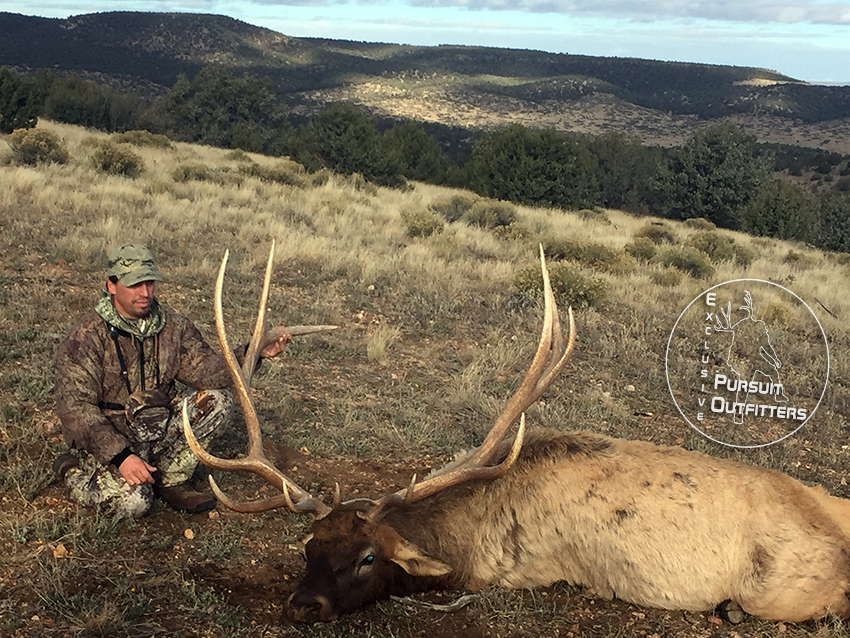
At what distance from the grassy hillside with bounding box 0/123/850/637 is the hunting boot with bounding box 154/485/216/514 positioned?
0.07 meters

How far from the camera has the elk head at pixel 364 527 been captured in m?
3.20

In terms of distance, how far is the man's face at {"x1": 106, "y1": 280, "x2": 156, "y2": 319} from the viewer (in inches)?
155

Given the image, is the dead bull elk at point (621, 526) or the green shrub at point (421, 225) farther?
the green shrub at point (421, 225)

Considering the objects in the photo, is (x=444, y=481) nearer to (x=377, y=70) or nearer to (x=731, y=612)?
(x=731, y=612)

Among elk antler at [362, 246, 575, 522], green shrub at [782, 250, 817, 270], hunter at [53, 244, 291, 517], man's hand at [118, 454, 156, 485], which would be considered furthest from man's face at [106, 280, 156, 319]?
green shrub at [782, 250, 817, 270]

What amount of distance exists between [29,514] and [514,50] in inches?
6158

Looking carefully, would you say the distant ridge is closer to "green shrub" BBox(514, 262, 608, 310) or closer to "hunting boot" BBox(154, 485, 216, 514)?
"green shrub" BBox(514, 262, 608, 310)

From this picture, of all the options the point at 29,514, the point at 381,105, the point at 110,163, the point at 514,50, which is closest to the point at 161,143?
the point at 110,163

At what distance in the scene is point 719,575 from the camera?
3.66 metres

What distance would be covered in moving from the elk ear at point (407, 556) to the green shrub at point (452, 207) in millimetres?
14934

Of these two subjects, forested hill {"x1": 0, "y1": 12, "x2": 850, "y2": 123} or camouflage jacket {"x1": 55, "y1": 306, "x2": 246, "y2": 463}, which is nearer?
camouflage jacket {"x1": 55, "y1": 306, "x2": 246, "y2": 463}

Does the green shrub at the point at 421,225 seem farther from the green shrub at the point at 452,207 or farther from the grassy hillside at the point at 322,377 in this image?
the green shrub at the point at 452,207

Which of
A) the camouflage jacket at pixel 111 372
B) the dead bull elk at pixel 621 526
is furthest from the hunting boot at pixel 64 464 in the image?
the dead bull elk at pixel 621 526

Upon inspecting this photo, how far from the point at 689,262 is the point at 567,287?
18.0 feet
